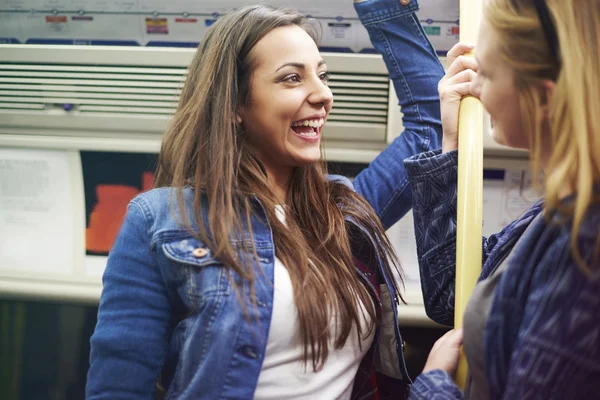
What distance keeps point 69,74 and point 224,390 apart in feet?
4.67

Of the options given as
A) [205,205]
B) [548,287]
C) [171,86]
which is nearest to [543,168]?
[548,287]

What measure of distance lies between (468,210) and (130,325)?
2.14 feet

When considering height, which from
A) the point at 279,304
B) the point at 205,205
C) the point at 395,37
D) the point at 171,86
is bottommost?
the point at 279,304

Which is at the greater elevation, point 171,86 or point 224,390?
point 171,86

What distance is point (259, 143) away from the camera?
51.3 inches

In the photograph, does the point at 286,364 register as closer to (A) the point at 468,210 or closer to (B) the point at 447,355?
(B) the point at 447,355

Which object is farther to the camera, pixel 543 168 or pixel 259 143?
pixel 259 143

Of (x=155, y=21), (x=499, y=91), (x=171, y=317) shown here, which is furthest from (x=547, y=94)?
(x=155, y=21)

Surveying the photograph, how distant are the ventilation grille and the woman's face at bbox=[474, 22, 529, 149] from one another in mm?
1133

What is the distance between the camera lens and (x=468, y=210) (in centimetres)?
101

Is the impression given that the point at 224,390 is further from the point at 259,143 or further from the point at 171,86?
the point at 171,86

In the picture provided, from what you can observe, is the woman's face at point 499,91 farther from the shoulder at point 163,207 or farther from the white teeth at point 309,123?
the shoulder at point 163,207

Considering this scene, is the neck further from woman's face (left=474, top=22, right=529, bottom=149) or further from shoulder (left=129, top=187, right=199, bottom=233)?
woman's face (left=474, top=22, right=529, bottom=149)

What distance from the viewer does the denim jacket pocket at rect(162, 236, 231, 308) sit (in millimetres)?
1104
